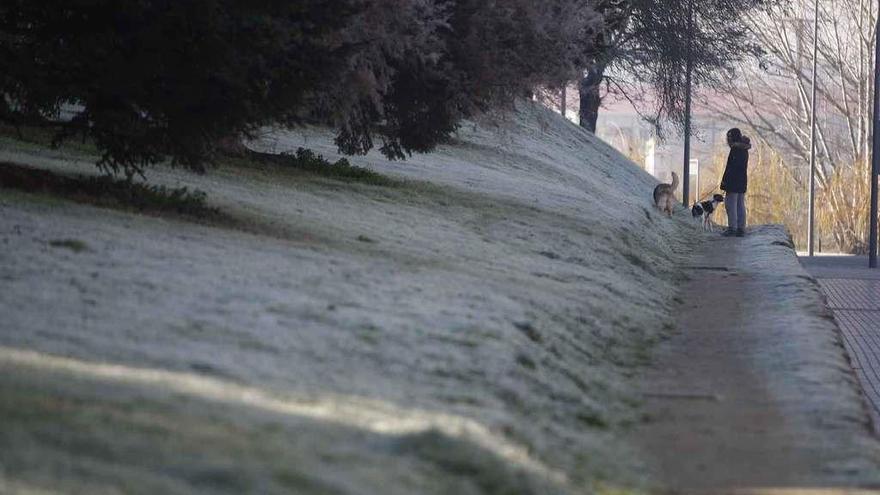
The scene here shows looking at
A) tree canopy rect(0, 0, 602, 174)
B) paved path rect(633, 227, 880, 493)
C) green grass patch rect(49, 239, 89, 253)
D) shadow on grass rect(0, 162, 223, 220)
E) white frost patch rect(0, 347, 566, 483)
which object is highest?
tree canopy rect(0, 0, 602, 174)

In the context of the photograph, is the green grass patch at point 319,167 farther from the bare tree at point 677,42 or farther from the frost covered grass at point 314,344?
the bare tree at point 677,42

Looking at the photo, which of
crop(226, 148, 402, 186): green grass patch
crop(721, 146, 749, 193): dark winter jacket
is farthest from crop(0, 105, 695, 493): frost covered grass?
crop(721, 146, 749, 193): dark winter jacket

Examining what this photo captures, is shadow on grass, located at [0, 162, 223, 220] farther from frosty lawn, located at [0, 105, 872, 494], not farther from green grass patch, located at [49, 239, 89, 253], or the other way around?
green grass patch, located at [49, 239, 89, 253]

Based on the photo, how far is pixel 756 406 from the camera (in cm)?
877

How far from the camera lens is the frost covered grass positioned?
5594mm

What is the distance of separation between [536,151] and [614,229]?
407 inches

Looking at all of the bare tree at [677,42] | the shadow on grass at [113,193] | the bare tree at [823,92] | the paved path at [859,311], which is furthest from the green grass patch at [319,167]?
the bare tree at [823,92]

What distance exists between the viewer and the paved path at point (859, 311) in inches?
616

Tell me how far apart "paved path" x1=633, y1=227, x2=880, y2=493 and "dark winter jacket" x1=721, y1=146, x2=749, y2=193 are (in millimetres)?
8266

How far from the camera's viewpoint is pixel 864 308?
23656 millimetres

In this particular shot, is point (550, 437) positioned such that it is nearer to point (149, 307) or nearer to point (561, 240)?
point (149, 307)

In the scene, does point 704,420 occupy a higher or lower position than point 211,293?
lower

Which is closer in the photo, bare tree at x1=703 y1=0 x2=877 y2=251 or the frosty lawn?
the frosty lawn

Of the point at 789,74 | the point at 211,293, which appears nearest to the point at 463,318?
the point at 211,293
